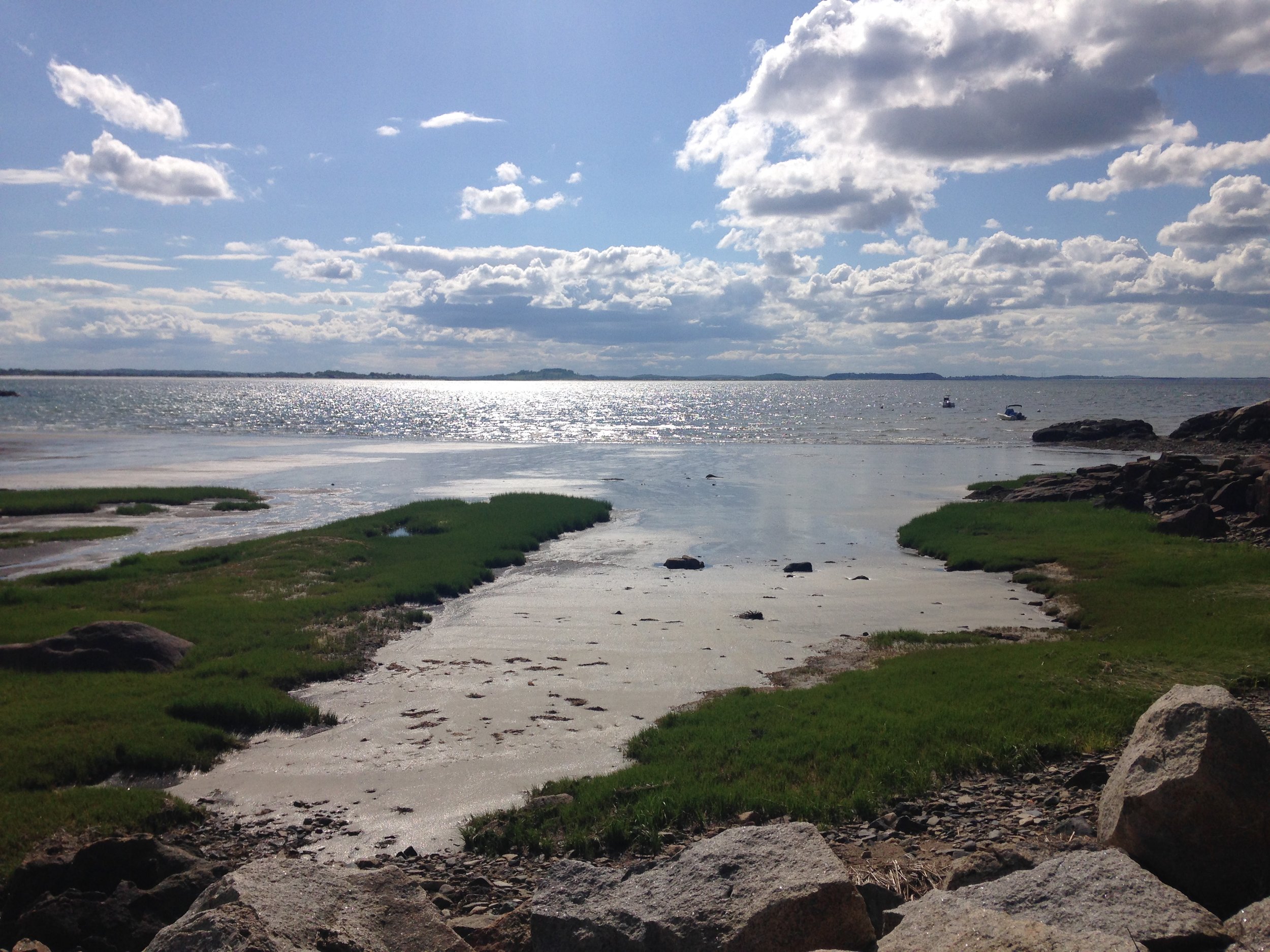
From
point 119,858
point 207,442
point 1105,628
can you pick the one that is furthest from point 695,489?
point 207,442

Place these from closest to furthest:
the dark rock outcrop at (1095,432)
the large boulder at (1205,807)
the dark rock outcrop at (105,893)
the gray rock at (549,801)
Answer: the large boulder at (1205,807) → the dark rock outcrop at (105,893) → the gray rock at (549,801) → the dark rock outcrop at (1095,432)

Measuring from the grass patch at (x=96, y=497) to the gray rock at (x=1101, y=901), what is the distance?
50158 millimetres

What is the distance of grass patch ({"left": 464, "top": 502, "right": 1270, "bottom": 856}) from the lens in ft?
36.9

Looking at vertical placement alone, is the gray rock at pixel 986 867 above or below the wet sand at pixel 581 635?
above

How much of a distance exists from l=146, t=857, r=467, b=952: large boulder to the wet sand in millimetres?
3798

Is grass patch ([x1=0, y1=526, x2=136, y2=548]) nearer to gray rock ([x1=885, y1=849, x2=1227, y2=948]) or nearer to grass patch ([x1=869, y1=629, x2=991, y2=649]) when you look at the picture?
grass patch ([x1=869, y1=629, x2=991, y2=649])

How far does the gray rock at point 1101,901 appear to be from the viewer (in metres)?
5.86

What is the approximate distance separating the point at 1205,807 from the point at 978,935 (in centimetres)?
307

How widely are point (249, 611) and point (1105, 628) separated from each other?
22.9 metres

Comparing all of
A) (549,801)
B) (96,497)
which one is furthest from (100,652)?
(96,497)

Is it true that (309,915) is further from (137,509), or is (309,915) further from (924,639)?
(137,509)

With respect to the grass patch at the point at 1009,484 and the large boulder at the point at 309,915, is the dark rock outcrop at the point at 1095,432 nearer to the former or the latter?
the grass patch at the point at 1009,484

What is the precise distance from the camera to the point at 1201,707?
24.9 feet

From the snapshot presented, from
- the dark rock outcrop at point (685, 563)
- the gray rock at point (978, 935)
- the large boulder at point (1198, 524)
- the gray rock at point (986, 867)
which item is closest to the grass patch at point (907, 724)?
the gray rock at point (986, 867)
